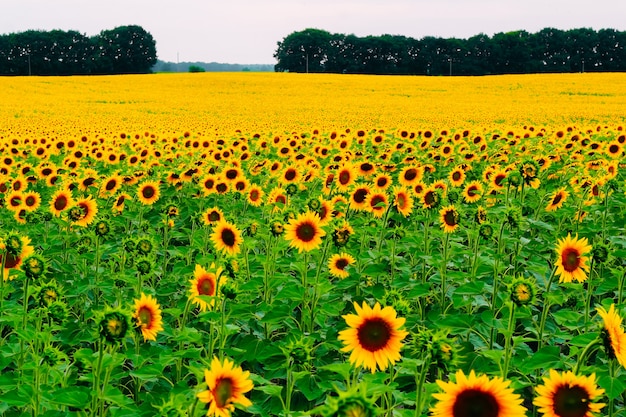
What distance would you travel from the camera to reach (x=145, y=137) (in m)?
12.4

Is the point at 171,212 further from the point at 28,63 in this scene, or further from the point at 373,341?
the point at 28,63

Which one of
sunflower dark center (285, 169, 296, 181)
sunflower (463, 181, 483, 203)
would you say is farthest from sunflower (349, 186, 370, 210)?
sunflower (463, 181, 483, 203)

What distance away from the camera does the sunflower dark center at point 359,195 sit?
228 inches

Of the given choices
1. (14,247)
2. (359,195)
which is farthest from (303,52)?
(14,247)

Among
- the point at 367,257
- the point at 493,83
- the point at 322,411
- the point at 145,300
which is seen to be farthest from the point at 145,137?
the point at 493,83

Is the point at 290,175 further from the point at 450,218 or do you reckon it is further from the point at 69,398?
the point at 69,398

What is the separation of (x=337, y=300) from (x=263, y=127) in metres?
13.4

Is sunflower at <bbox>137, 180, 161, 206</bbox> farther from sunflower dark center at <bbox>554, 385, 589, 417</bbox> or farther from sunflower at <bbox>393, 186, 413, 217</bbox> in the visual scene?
sunflower dark center at <bbox>554, 385, 589, 417</bbox>

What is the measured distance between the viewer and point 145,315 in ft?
11.8

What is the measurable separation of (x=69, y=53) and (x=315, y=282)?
88.4 meters

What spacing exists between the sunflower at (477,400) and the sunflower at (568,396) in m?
0.22

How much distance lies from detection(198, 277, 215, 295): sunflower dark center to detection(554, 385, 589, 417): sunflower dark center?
7.56ft

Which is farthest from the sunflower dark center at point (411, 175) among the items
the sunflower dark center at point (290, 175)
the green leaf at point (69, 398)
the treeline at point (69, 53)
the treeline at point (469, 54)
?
the treeline at point (69, 53)

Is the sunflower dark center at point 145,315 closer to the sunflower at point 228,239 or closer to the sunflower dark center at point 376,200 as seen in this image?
the sunflower at point 228,239
